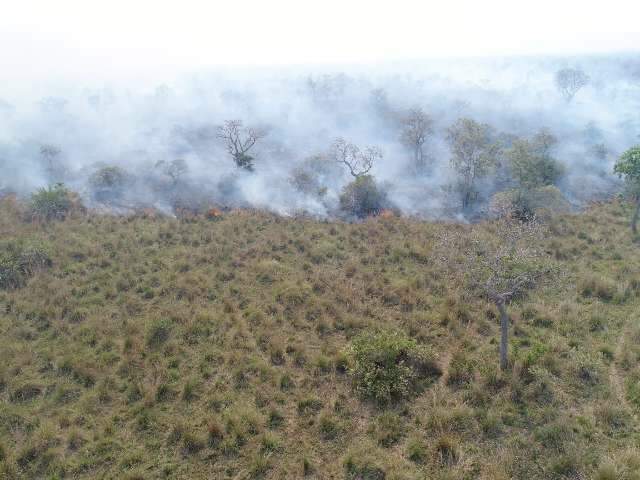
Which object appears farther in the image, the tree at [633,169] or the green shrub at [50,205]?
the green shrub at [50,205]

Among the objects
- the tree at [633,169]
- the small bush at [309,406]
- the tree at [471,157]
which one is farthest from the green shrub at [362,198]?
the small bush at [309,406]

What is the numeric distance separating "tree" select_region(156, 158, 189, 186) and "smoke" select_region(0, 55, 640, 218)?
638 mm

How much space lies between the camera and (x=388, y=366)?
1145 cm

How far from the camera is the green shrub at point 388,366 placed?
35.7 ft

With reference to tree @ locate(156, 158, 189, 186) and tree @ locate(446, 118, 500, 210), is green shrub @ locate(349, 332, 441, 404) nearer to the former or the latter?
tree @ locate(446, 118, 500, 210)

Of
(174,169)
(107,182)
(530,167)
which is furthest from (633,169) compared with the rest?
(107,182)

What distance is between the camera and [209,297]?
54.9ft

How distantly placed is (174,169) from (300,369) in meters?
25.8

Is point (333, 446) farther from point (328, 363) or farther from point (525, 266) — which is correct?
point (525, 266)

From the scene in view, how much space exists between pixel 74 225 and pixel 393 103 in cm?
4368

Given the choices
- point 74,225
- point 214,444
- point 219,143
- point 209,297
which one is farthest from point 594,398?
point 219,143

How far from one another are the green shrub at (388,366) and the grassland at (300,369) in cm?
29

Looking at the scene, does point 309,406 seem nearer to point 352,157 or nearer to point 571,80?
point 352,157

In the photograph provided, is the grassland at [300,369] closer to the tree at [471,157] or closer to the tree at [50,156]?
the tree at [471,157]
